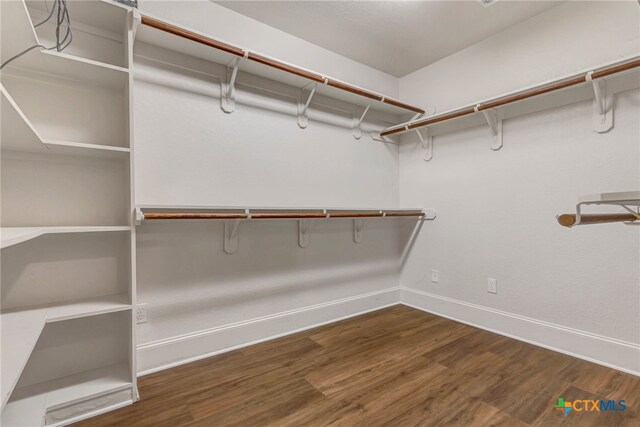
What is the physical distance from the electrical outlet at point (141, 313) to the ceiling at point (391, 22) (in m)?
1.88

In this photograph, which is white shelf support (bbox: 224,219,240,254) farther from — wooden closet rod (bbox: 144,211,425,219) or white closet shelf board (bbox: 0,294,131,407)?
white closet shelf board (bbox: 0,294,131,407)

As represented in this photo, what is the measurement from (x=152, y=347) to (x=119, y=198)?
839 mm

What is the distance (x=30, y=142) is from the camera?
129 cm

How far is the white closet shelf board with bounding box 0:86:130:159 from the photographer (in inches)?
37.7

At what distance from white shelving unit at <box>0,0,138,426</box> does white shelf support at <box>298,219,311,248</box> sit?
1.11 meters

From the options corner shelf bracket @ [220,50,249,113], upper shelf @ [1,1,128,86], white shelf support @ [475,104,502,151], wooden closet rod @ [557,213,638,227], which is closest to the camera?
wooden closet rod @ [557,213,638,227]

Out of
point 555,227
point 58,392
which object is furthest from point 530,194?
point 58,392

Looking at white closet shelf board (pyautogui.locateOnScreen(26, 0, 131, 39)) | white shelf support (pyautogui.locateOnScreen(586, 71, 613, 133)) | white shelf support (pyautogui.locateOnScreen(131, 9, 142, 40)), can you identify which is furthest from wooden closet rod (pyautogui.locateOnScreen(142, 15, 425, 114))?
white shelf support (pyautogui.locateOnScreen(586, 71, 613, 133))

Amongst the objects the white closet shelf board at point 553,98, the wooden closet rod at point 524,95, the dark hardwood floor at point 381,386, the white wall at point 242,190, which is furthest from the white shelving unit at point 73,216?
the white closet shelf board at point 553,98

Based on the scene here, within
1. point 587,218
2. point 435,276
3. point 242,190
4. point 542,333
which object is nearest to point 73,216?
point 242,190

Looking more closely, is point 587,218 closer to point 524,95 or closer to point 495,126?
point 524,95

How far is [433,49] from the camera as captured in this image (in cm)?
250

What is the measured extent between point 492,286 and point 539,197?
2.33 feet

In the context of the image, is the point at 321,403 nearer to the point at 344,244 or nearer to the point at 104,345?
the point at 104,345
